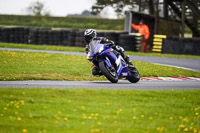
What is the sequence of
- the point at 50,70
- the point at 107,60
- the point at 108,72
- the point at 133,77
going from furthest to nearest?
the point at 50,70 → the point at 133,77 → the point at 107,60 → the point at 108,72

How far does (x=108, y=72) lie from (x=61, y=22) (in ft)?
169

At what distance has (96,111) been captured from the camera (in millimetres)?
8727

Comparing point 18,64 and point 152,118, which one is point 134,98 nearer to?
point 152,118

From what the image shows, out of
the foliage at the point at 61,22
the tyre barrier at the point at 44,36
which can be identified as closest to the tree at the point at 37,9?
the foliage at the point at 61,22

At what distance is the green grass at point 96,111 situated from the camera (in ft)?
24.8

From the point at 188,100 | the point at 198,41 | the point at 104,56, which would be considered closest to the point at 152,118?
the point at 188,100

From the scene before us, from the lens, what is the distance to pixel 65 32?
30547 millimetres

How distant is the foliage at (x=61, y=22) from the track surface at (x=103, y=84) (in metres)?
46.7

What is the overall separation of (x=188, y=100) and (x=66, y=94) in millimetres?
2709

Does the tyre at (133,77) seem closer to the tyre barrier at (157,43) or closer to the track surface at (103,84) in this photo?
the track surface at (103,84)

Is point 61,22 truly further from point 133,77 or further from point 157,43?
point 133,77

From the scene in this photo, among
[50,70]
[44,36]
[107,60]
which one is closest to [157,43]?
[44,36]

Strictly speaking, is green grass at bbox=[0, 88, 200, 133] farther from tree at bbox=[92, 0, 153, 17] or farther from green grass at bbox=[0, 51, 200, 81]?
tree at bbox=[92, 0, 153, 17]

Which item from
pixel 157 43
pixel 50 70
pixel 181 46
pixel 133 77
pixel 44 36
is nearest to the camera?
pixel 133 77
